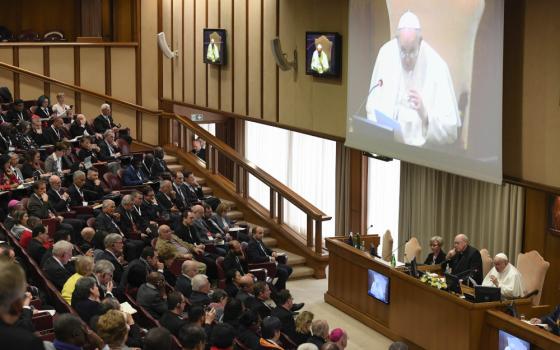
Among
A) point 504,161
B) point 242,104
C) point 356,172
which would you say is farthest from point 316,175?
point 504,161

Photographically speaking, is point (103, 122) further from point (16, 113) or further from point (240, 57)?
point (240, 57)

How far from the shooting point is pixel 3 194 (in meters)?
10.3

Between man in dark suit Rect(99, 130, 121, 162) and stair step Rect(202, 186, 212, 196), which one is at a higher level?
man in dark suit Rect(99, 130, 121, 162)

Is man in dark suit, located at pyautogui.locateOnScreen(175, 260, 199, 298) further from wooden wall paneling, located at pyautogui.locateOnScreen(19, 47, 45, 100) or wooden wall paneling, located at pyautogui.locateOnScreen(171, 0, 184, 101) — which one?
wooden wall paneling, located at pyautogui.locateOnScreen(19, 47, 45, 100)

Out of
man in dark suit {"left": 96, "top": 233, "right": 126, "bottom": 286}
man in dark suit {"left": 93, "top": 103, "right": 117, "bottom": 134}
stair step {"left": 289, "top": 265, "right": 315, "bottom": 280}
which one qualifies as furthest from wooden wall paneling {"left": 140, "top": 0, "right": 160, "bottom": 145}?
man in dark suit {"left": 96, "top": 233, "right": 126, "bottom": 286}

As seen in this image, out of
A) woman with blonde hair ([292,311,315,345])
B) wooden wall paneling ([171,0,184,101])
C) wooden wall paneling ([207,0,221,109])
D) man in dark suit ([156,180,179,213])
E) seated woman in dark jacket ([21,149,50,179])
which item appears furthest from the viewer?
wooden wall paneling ([171,0,184,101])

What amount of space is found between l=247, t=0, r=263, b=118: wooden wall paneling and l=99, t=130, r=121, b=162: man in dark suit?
2.09m

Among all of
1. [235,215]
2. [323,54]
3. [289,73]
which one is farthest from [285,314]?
[235,215]

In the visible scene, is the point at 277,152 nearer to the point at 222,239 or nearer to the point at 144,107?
the point at 144,107

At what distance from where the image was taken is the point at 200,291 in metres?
7.46

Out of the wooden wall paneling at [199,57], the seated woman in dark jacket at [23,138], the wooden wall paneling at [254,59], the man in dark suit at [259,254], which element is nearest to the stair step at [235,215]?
the wooden wall paneling at [254,59]

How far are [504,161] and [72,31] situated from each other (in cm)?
1194

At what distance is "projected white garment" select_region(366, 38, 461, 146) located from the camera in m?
8.39

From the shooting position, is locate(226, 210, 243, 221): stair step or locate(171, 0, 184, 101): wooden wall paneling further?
locate(171, 0, 184, 101): wooden wall paneling
